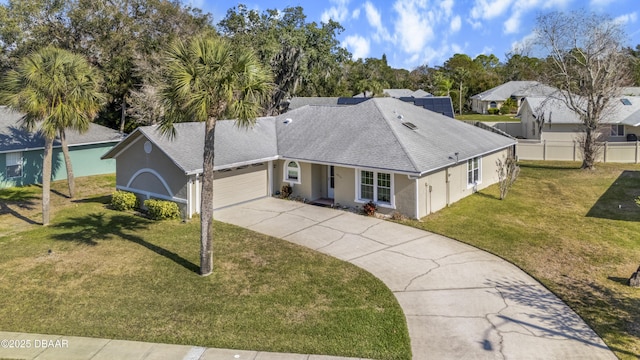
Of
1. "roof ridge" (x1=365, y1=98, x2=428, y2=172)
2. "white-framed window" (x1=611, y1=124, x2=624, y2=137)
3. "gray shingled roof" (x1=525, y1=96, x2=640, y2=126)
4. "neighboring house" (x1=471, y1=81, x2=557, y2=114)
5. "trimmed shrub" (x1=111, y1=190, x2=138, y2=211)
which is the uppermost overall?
"neighboring house" (x1=471, y1=81, x2=557, y2=114)

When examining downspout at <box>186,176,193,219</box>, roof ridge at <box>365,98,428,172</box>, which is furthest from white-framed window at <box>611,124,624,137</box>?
downspout at <box>186,176,193,219</box>

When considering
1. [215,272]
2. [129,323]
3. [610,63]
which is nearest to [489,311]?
[215,272]

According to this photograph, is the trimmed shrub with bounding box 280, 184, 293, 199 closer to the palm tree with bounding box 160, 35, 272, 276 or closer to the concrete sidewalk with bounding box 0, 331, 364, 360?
the palm tree with bounding box 160, 35, 272, 276

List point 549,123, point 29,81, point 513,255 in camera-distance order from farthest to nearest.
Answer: point 549,123 < point 29,81 < point 513,255

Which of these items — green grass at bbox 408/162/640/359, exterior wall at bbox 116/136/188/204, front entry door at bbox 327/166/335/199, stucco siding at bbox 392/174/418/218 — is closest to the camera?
green grass at bbox 408/162/640/359

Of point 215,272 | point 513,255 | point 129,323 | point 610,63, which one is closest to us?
point 129,323

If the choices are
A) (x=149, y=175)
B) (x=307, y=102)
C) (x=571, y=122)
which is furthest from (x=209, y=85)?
(x=571, y=122)

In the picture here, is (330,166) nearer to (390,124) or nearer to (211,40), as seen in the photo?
(390,124)
